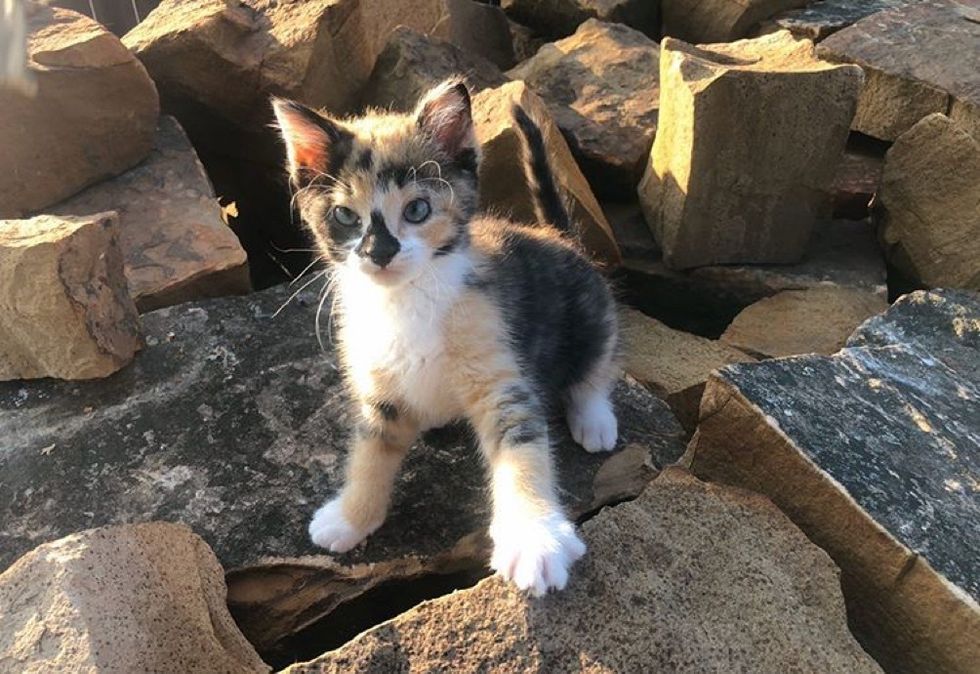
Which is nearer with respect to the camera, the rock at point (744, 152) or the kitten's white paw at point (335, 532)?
the kitten's white paw at point (335, 532)

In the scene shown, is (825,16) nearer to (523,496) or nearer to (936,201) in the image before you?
Answer: (936,201)

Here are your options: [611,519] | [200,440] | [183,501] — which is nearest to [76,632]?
[183,501]

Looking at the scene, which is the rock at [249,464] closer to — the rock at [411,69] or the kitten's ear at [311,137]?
the kitten's ear at [311,137]

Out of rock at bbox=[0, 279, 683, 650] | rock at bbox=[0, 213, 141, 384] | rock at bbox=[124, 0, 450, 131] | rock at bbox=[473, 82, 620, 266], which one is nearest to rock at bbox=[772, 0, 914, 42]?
rock at bbox=[473, 82, 620, 266]

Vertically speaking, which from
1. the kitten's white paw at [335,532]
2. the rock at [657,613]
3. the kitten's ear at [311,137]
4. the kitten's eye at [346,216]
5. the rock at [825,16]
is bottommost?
the kitten's white paw at [335,532]

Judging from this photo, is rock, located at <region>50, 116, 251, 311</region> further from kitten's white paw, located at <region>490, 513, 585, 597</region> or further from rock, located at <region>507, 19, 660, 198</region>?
kitten's white paw, located at <region>490, 513, 585, 597</region>

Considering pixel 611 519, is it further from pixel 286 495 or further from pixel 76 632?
pixel 76 632

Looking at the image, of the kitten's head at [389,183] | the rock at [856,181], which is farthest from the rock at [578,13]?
the kitten's head at [389,183]
